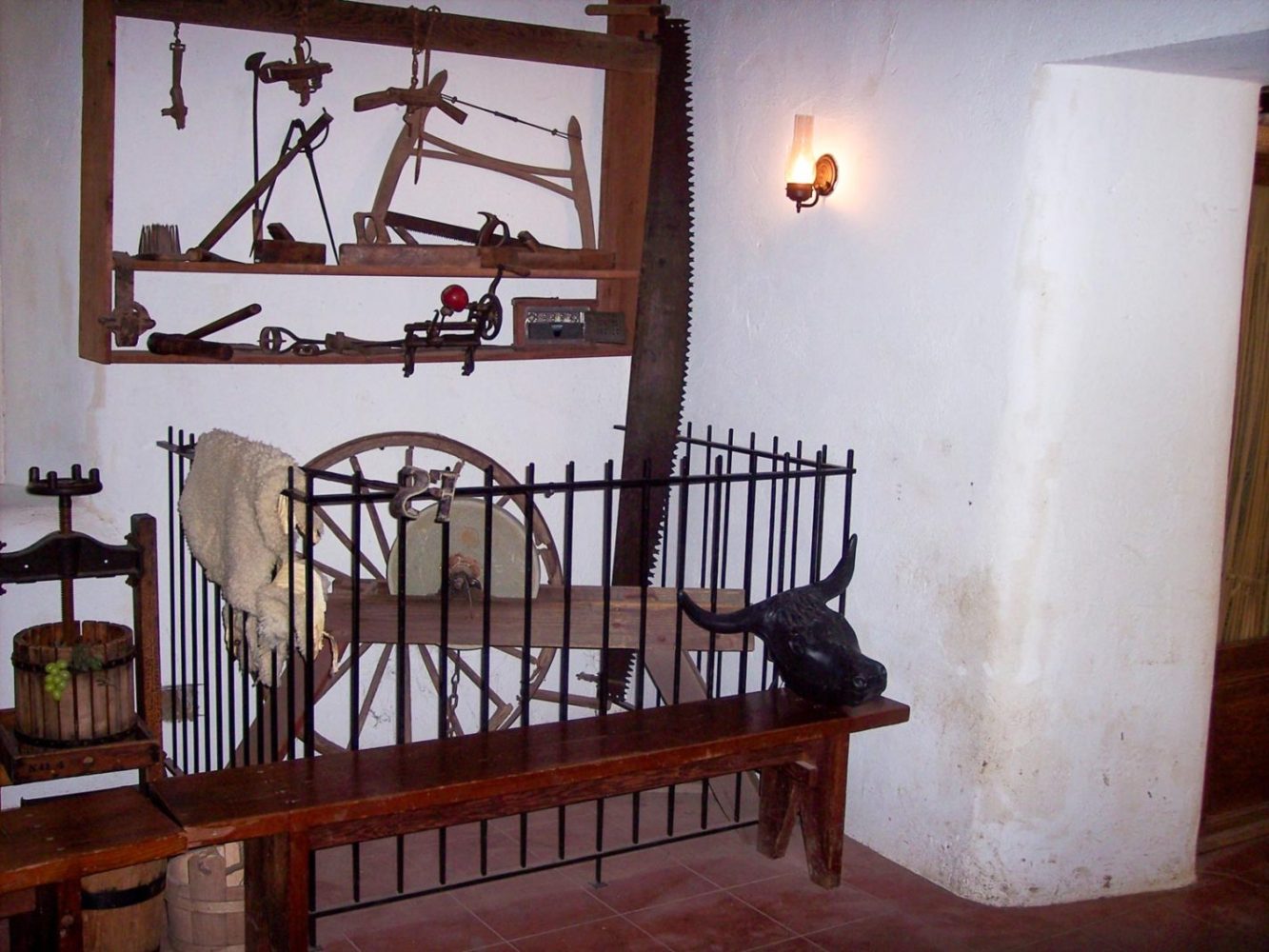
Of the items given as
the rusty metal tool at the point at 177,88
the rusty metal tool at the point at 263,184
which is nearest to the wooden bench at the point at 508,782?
the rusty metal tool at the point at 263,184

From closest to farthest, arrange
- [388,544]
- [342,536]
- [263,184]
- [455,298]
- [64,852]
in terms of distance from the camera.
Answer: [64,852]
[263,184]
[455,298]
[342,536]
[388,544]

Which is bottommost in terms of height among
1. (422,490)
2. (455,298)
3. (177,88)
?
(422,490)

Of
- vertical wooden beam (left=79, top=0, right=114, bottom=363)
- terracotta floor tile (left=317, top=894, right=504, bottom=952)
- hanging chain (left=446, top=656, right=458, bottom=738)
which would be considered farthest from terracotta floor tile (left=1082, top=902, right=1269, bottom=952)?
vertical wooden beam (left=79, top=0, right=114, bottom=363)

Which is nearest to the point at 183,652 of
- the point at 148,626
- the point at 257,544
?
the point at 148,626

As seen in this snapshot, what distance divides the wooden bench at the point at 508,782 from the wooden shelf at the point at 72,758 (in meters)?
0.52

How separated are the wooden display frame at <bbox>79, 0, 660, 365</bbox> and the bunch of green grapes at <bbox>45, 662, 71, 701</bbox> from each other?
2.83 ft

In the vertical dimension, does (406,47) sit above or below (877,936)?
above

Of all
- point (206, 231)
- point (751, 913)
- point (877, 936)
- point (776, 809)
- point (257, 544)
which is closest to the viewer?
point (257, 544)

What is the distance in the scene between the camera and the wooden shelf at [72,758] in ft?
9.56

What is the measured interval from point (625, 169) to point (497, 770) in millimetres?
2184

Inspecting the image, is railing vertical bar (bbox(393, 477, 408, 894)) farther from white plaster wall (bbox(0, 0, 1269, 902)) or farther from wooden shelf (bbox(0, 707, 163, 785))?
white plaster wall (bbox(0, 0, 1269, 902))

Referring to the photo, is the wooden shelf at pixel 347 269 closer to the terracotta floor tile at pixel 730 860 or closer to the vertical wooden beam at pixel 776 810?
the vertical wooden beam at pixel 776 810

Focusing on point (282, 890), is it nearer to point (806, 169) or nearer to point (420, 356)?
point (420, 356)

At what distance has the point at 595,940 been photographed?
2988 millimetres
